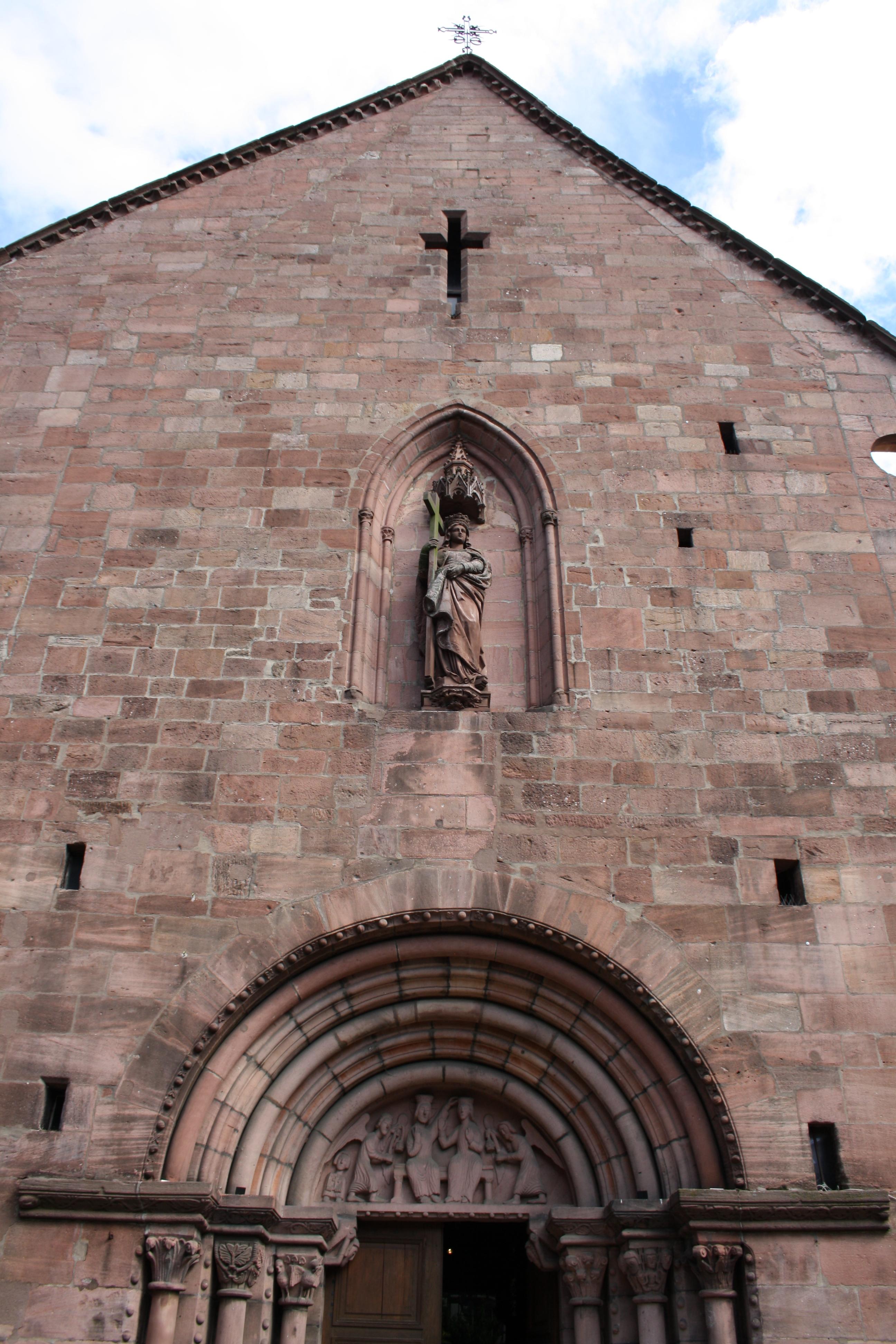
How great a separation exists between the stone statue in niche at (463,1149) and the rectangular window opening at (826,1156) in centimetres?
191

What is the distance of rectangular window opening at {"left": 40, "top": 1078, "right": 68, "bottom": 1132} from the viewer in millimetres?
5852

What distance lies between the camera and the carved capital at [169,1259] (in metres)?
5.42

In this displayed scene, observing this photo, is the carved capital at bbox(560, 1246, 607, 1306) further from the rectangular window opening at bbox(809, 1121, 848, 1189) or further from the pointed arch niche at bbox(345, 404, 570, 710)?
the pointed arch niche at bbox(345, 404, 570, 710)

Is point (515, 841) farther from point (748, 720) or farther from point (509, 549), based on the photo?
point (509, 549)

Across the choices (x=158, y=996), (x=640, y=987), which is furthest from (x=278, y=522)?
(x=640, y=987)

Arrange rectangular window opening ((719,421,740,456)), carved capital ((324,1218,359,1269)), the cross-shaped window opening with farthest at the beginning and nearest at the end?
the cross-shaped window opening < rectangular window opening ((719,421,740,456)) < carved capital ((324,1218,359,1269))

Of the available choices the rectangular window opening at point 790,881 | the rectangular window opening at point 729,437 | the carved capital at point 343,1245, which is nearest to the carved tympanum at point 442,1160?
the carved capital at point 343,1245

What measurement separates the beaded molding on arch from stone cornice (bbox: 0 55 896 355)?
5729 millimetres

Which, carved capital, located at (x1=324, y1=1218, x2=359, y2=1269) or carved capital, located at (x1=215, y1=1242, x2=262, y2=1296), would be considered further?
carved capital, located at (x1=324, y1=1218, x2=359, y2=1269)

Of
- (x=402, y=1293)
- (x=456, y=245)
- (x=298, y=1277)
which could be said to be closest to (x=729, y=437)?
(x=456, y=245)

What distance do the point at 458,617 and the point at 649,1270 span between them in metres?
4.06

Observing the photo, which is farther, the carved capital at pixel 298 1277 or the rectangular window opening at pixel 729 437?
the rectangular window opening at pixel 729 437

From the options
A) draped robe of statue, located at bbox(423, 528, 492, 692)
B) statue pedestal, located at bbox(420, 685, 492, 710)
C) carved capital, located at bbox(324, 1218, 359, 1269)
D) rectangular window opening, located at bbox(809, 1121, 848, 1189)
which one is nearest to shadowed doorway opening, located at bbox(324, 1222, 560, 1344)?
carved capital, located at bbox(324, 1218, 359, 1269)

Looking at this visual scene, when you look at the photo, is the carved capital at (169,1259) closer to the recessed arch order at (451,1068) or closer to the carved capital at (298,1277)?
the recessed arch order at (451,1068)
